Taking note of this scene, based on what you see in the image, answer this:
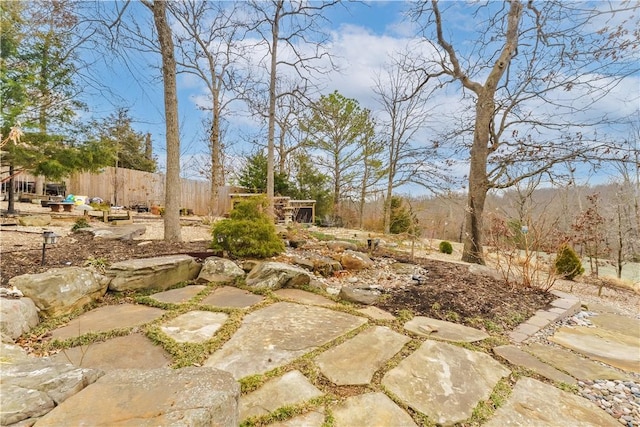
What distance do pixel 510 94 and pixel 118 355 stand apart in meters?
7.60

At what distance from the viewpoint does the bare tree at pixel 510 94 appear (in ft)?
15.9

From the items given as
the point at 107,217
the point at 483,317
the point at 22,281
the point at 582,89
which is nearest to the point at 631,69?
the point at 582,89

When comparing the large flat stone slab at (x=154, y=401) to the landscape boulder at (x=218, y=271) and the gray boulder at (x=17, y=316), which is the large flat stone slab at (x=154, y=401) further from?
the landscape boulder at (x=218, y=271)

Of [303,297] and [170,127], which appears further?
[170,127]

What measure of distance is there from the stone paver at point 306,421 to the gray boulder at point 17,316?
160cm

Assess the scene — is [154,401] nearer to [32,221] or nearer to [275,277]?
[275,277]

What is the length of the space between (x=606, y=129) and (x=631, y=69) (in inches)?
112

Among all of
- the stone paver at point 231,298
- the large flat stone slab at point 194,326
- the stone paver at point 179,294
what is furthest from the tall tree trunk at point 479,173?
the large flat stone slab at point 194,326

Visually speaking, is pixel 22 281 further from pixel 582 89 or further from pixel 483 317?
pixel 582 89

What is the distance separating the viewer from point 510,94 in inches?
243

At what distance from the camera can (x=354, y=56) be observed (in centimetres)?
711

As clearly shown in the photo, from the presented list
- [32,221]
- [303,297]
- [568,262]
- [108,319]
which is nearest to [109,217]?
[32,221]

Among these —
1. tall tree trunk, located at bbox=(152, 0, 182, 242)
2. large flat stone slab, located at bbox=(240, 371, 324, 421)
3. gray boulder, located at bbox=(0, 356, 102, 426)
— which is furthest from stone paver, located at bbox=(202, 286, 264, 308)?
tall tree trunk, located at bbox=(152, 0, 182, 242)

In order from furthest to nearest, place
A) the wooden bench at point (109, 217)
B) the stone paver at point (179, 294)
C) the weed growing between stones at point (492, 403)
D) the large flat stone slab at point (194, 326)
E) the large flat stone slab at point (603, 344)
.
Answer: the wooden bench at point (109, 217)
the stone paver at point (179, 294)
the large flat stone slab at point (603, 344)
the large flat stone slab at point (194, 326)
the weed growing between stones at point (492, 403)
